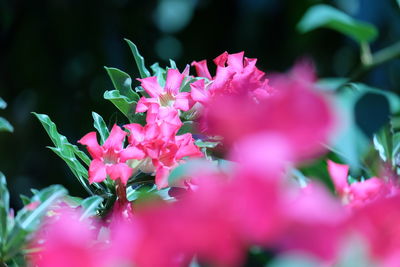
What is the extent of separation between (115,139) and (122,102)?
0.17ft

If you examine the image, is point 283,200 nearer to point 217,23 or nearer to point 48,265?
point 48,265

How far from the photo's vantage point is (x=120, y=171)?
538 mm

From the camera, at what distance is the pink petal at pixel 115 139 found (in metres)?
0.56

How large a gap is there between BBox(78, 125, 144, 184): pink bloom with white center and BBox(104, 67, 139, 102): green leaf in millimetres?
84

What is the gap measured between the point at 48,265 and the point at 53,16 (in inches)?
80.4

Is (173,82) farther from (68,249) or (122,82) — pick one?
(68,249)

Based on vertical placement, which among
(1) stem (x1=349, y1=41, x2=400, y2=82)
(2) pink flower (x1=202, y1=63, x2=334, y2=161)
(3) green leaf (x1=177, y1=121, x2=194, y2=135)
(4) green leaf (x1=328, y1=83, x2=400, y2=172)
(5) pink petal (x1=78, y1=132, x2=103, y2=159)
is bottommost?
(1) stem (x1=349, y1=41, x2=400, y2=82)

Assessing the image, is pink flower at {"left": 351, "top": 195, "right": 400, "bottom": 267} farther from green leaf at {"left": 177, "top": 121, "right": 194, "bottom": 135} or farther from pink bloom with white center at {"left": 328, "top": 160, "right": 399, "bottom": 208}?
green leaf at {"left": 177, "top": 121, "right": 194, "bottom": 135}

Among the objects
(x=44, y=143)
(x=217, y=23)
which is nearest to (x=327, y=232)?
(x=44, y=143)

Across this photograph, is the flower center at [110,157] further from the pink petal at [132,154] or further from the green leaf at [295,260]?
the green leaf at [295,260]

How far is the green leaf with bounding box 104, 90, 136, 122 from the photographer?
0.60m

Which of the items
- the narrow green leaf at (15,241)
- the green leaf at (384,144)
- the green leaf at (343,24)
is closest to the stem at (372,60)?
the green leaf at (343,24)

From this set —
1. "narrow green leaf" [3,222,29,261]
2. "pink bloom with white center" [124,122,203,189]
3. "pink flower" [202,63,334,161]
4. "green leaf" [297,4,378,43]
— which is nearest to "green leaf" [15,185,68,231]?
"narrow green leaf" [3,222,29,261]

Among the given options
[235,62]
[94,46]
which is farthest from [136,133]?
[94,46]
